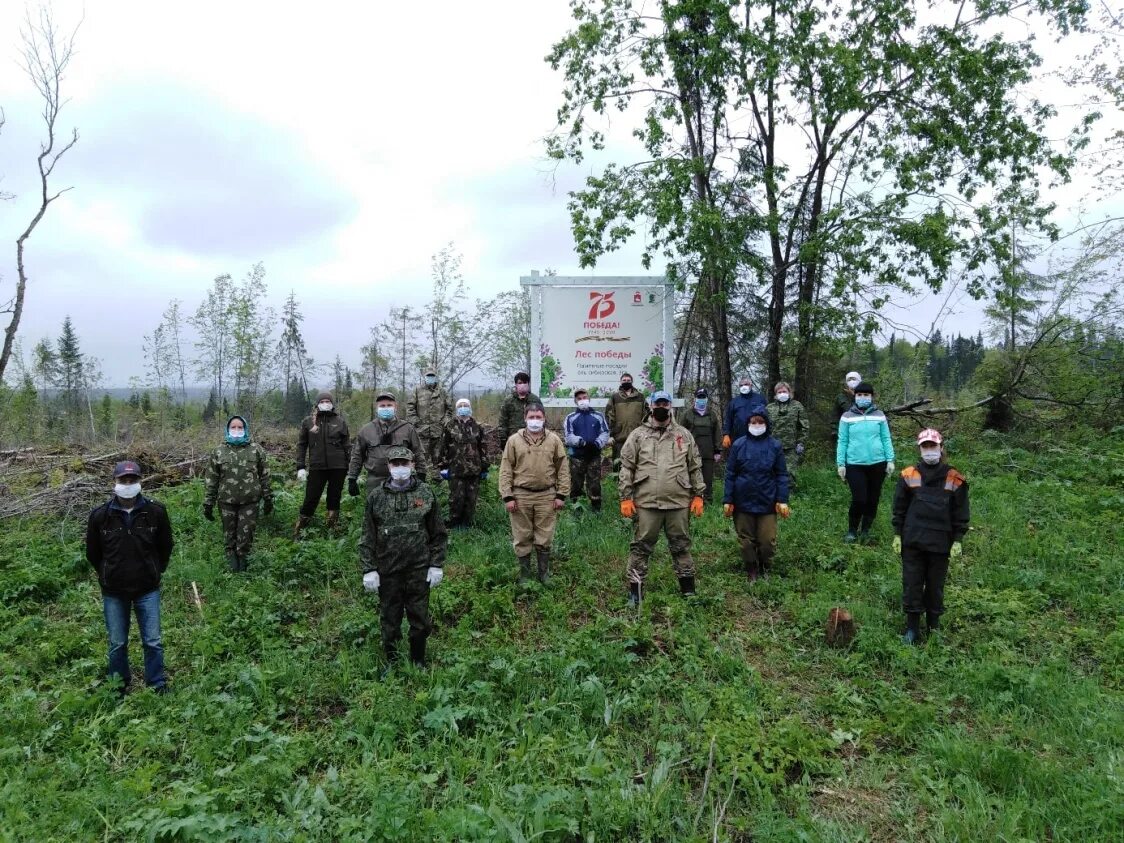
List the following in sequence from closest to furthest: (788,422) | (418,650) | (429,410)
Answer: (418,650), (788,422), (429,410)

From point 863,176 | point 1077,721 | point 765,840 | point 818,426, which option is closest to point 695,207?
point 863,176

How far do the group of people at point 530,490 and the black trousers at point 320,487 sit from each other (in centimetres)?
2

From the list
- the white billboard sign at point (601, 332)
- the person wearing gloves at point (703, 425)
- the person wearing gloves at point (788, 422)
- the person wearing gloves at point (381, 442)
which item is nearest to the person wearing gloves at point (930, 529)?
the person wearing gloves at point (788, 422)

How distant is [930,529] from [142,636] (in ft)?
22.4

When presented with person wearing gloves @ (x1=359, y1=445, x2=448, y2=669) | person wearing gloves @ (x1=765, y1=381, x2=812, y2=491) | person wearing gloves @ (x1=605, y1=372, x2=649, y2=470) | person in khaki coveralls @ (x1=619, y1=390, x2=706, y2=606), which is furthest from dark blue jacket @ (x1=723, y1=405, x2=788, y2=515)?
person wearing gloves @ (x1=359, y1=445, x2=448, y2=669)

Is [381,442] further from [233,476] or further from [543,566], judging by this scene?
[543,566]

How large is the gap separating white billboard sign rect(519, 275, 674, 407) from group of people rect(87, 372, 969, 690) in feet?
3.85

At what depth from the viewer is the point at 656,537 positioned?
22.0 ft

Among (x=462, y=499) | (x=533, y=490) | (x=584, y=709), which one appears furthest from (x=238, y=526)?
(x=584, y=709)

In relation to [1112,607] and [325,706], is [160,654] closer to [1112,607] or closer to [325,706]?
[325,706]

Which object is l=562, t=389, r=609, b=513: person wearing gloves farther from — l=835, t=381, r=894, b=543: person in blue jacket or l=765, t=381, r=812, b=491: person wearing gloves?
l=835, t=381, r=894, b=543: person in blue jacket

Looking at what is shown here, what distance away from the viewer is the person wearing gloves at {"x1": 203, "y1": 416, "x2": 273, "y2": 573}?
783 centimetres

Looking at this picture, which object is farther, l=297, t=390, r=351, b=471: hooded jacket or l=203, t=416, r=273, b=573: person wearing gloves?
l=297, t=390, r=351, b=471: hooded jacket

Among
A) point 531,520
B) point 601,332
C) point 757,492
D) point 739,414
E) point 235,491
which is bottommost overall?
point 531,520
